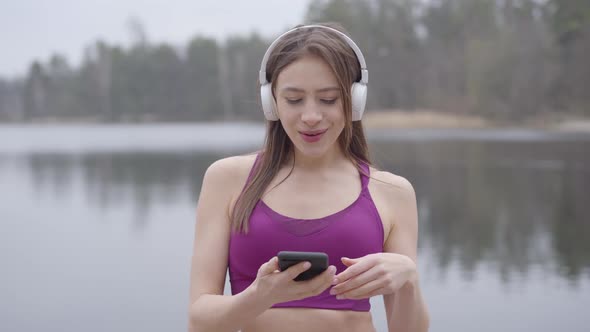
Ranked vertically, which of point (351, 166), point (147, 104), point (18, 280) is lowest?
point (147, 104)

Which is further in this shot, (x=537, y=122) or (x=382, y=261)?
(x=537, y=122)

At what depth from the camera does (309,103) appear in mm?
1737

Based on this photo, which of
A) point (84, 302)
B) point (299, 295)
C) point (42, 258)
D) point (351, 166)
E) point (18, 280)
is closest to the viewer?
point (299, 295)

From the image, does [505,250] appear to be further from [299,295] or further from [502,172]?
[502,172]

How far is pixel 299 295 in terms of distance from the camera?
1.55 metres

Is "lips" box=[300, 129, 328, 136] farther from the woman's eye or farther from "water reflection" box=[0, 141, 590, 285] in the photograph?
"water reflection" box=[0, 141, 590, 285]

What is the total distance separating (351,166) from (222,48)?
3256 inches

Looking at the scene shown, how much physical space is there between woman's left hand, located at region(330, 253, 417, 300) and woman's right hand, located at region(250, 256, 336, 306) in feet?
→ 0.18

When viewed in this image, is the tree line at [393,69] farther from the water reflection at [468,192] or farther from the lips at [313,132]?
the lips at [313,132]

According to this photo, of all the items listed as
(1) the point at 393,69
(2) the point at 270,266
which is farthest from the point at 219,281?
(1) the point at 393,69

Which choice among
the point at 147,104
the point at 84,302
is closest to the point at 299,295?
the point at 84,302

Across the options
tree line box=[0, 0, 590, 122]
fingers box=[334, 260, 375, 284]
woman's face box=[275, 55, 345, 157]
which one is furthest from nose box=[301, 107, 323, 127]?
tree line box=[0, 0, 590, 122]

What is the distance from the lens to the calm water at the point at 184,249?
6398 millimetres

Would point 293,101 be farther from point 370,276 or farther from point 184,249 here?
point 184,249
